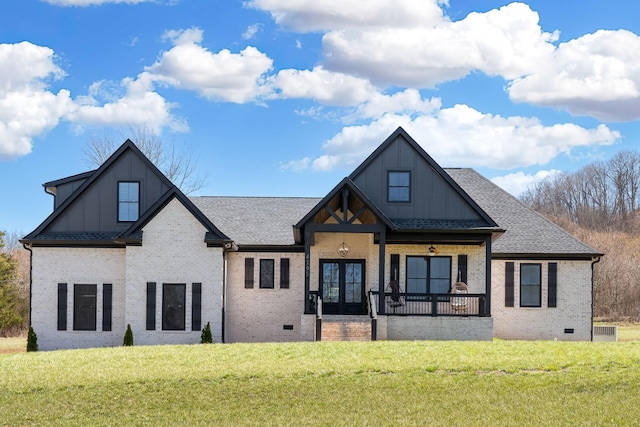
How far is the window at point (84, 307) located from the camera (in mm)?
25922

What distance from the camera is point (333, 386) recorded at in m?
14.9

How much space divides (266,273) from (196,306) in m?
3.38

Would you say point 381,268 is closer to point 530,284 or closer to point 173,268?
point 173,268

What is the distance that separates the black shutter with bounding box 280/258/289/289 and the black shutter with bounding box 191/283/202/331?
3.49 metres

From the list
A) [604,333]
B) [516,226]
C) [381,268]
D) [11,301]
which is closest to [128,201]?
[381,268]

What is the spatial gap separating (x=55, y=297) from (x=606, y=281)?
120 feet

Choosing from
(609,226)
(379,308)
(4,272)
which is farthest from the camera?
(609,226)

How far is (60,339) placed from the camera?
25797mm

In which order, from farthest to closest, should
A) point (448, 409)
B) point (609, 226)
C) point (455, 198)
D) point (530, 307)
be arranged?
point (609, 226) → point (530, 307) → point (455, 198) → point (448, 409)

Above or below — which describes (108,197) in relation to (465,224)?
above

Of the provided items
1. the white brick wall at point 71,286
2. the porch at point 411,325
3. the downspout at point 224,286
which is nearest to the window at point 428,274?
the porch at point 411,325

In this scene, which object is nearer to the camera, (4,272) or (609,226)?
(4,272)

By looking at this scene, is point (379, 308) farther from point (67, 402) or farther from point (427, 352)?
point (67, 402)

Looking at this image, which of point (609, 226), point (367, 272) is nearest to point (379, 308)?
point (367, 272)
